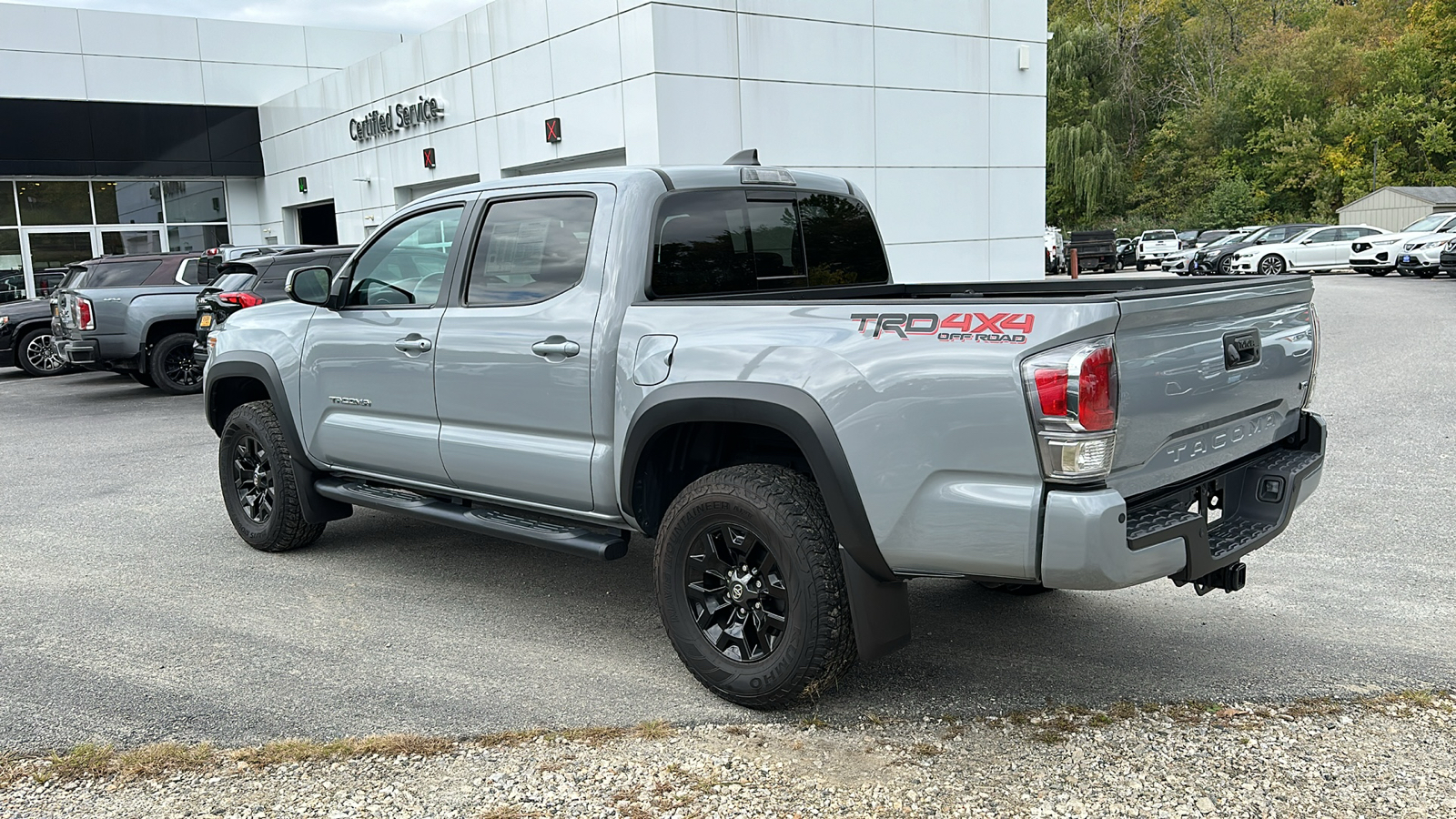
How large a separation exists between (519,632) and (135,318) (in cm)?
1093

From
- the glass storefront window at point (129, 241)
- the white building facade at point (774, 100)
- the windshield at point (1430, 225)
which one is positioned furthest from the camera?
the windshield at point (1430, 225)

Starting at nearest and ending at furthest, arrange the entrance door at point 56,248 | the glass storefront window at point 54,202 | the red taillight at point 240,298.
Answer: the red taillight at point 240,298 < the glass storefront window at point 54,202 < the entrance door at point 56,248

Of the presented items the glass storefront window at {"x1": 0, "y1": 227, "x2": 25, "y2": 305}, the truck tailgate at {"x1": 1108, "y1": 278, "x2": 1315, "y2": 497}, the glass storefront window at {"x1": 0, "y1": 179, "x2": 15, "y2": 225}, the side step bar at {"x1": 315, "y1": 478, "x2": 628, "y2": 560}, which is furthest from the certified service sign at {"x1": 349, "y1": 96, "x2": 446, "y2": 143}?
the truck tailgate at {"x1": 1108, "y1": 278, "x2": 1315, "y2": 497}

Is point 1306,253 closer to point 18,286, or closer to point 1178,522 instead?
point 18,286

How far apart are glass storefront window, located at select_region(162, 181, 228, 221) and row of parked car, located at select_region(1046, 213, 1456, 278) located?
2401cm

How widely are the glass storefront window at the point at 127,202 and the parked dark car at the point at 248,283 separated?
18.1 metres

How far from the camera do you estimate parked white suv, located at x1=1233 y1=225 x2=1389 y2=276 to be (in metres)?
31.4

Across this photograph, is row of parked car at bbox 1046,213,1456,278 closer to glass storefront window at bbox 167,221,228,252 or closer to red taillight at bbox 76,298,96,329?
red taillight at bbox 76,298,96,329

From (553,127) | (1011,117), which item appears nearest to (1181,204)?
(1011,117)

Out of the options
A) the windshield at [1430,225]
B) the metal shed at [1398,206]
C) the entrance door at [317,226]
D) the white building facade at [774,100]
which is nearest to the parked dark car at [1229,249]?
the windshield at [1430,225]

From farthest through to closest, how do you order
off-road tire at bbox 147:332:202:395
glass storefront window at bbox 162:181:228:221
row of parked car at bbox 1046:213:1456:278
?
glass storefront window at bbox 162:181:228:221
row of parked car at bbox 1046:213:1456:278
off-road tire at bbox 147:332:202:395

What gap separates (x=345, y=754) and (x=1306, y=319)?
3853mm

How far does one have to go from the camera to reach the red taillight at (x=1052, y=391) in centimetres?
319

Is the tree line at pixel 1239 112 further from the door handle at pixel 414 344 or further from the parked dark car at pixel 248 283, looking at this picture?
the door handle at pixel 414 344
